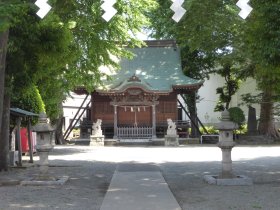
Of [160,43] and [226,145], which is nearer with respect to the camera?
[226,145]

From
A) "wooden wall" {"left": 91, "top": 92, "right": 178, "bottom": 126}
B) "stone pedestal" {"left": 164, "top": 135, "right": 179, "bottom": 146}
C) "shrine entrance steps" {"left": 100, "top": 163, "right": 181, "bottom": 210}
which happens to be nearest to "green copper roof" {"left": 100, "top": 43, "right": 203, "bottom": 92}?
"wooden wall" {"left": 91, "top": 92, "right": 178, "bottom": 126}

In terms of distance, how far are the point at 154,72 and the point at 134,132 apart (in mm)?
6076

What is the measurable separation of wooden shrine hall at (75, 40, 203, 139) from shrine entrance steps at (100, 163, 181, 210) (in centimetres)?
1868

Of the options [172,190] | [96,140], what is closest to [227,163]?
[172,190]

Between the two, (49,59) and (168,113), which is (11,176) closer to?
(49,59)

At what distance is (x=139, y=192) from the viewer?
979cm

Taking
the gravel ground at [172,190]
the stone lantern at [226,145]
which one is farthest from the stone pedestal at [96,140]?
the stone lantern at [226,145]

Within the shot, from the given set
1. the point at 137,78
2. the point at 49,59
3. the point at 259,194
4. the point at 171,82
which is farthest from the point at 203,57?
the point at 259,194

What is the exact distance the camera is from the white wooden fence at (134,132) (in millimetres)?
32656

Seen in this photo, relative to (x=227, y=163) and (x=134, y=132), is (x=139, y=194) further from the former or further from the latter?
(x=134, y=132)

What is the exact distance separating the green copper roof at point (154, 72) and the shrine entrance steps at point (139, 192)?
62.7ft

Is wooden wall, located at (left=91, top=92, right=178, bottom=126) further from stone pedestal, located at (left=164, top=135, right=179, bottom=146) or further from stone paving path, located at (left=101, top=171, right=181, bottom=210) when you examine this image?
stone paving path, located at (left=101, top=171, right=181, bottom=210)

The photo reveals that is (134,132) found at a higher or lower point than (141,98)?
lower

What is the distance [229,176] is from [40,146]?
4.97 meters
